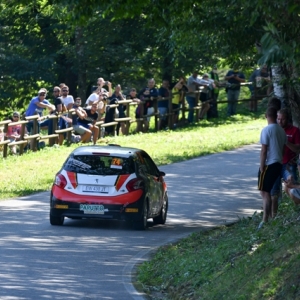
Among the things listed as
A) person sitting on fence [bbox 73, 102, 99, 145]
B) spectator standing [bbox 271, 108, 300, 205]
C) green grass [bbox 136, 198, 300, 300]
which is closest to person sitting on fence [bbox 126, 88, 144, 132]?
person sitting on fence [bbox 73, 102, 99, 145]

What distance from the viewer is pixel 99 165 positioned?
17703 mm

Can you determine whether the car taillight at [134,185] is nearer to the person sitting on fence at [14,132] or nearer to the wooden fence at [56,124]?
the wooden fence at [56,124]

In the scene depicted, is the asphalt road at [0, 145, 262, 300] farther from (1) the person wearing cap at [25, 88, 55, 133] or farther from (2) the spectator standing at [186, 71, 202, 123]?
(2) the spectator standing at [186, 71, 202, 123]

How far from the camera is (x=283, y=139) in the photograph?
14.5m

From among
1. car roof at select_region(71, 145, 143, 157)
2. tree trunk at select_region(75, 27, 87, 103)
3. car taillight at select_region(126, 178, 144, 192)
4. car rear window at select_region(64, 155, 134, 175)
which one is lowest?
car taillight at select_region(126, 178, 144, 192)

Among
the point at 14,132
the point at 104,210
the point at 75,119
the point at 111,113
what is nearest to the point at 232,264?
the point at 104,210

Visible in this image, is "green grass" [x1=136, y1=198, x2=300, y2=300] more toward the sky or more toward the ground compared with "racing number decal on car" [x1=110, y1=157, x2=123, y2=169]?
more toward the ground

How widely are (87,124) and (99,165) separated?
46.5 ft

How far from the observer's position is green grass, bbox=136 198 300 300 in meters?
10.3

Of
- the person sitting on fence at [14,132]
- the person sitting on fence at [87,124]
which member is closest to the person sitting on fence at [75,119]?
the person sitting on fence at [87,124]

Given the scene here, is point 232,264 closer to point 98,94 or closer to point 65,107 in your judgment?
point 65,107

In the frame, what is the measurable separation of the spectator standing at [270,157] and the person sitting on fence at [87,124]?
17.1m

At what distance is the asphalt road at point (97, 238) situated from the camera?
12.2 meters

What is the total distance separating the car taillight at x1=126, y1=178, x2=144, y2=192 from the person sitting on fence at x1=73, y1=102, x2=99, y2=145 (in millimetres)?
13652
